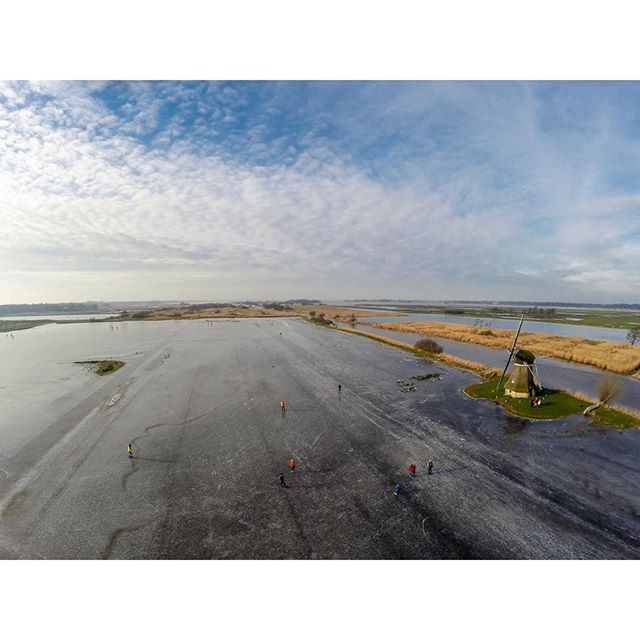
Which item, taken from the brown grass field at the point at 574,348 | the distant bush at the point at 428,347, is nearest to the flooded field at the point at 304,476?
the distant bush at the point at 428,347

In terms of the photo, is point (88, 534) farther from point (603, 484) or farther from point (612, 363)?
point (612, 363)

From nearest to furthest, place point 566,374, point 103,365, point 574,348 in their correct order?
point 566,374 < point 103,365 < point 574,348

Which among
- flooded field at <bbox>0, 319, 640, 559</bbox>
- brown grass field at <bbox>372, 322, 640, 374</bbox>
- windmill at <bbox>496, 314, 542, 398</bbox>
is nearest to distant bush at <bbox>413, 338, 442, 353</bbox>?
brown grass field at <bbox>372, 322, 640, 374</bbox>

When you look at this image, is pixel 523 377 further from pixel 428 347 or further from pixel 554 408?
pixel 428 347

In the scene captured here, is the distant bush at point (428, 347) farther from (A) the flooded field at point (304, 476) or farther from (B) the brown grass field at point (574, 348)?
(A) the flooded field at point (304, 476)

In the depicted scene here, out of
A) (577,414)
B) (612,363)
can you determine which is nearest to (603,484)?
(577,414)

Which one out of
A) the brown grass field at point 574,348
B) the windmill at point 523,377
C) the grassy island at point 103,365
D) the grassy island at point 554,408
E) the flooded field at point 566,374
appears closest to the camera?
the grassy island at point 554,408

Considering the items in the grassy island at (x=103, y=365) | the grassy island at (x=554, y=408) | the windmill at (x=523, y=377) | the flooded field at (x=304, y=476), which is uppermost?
the windmill at (x=523, y=377)

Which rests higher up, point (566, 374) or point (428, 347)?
point (428, 347)

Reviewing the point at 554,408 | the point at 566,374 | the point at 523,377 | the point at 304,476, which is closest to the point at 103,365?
the point at 304,476

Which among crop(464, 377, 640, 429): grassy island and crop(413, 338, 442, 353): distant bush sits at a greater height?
crop(413, 338, 442, 353): distant bush

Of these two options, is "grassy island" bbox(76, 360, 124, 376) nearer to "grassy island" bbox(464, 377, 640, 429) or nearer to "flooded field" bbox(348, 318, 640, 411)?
"grassy island" bbox(464, 377, 640, 429)
